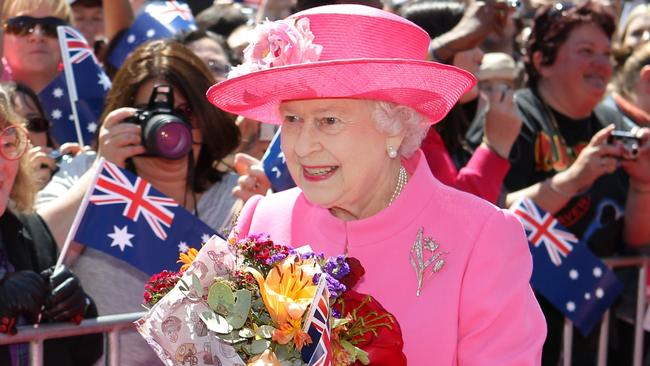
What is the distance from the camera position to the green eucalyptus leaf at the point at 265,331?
7.86 feet

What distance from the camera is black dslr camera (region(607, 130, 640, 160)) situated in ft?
16.2

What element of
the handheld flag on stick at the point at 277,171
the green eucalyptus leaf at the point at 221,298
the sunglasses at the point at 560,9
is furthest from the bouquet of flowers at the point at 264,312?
the sunglasses at the point at 560,9

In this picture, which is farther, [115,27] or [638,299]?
[115,27]

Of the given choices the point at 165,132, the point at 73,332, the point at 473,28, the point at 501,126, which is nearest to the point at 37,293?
the point at 73,332

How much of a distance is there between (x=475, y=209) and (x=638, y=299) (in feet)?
8.09

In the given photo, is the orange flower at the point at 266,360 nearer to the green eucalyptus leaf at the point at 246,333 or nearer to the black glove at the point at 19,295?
the green eucalyptus leaf at the point at 246,333

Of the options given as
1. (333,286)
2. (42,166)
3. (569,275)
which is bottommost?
(569,275)

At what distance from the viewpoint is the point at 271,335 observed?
2.40 meters

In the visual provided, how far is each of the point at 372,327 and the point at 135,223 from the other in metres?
1.90

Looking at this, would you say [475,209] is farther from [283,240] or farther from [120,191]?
[120,191]

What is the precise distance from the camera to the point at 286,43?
2824 millimetres

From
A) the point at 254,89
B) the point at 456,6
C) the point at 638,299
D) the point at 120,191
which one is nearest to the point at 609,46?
the point at 456,6

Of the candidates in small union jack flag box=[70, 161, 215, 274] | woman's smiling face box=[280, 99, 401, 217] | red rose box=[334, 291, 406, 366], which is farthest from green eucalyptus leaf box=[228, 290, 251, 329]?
small union jack flag box=[70, 161, 215, 274]

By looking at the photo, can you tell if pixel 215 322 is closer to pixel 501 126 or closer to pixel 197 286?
pixel 197 286
